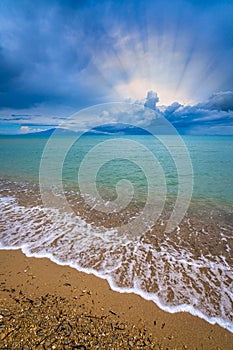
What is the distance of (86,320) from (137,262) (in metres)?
2.40

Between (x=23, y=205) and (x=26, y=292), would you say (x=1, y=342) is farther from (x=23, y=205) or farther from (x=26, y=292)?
(x=23, y=205)

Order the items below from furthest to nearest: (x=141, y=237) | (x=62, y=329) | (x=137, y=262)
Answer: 1. (x=141, y=237)
2. (x=137, y=262)
3. (x=62, y=329)

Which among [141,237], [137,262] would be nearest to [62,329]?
[137,262]

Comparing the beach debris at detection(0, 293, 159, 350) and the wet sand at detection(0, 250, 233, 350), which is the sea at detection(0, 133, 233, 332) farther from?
the beach debris at detection(0, 293, 159, 350)

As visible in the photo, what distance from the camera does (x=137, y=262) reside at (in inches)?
219

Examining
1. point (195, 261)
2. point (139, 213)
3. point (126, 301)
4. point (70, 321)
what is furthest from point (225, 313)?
point (139, 213)

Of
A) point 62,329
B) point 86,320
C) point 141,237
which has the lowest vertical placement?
point 141,237

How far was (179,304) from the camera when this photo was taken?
411 centimetres

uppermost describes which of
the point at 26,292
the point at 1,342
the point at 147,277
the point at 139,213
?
the point at 1,342

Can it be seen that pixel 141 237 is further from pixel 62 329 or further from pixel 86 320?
pixel 62 329

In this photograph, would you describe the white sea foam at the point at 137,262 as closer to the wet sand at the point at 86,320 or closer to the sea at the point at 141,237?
the sea at the point at 141,237

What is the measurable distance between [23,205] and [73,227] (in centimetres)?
435

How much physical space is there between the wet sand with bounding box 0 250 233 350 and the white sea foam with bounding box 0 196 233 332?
0.33m

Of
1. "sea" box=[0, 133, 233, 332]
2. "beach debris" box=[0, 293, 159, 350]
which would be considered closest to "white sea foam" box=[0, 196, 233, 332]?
"sea" box=[0, 133, 233, 332]
